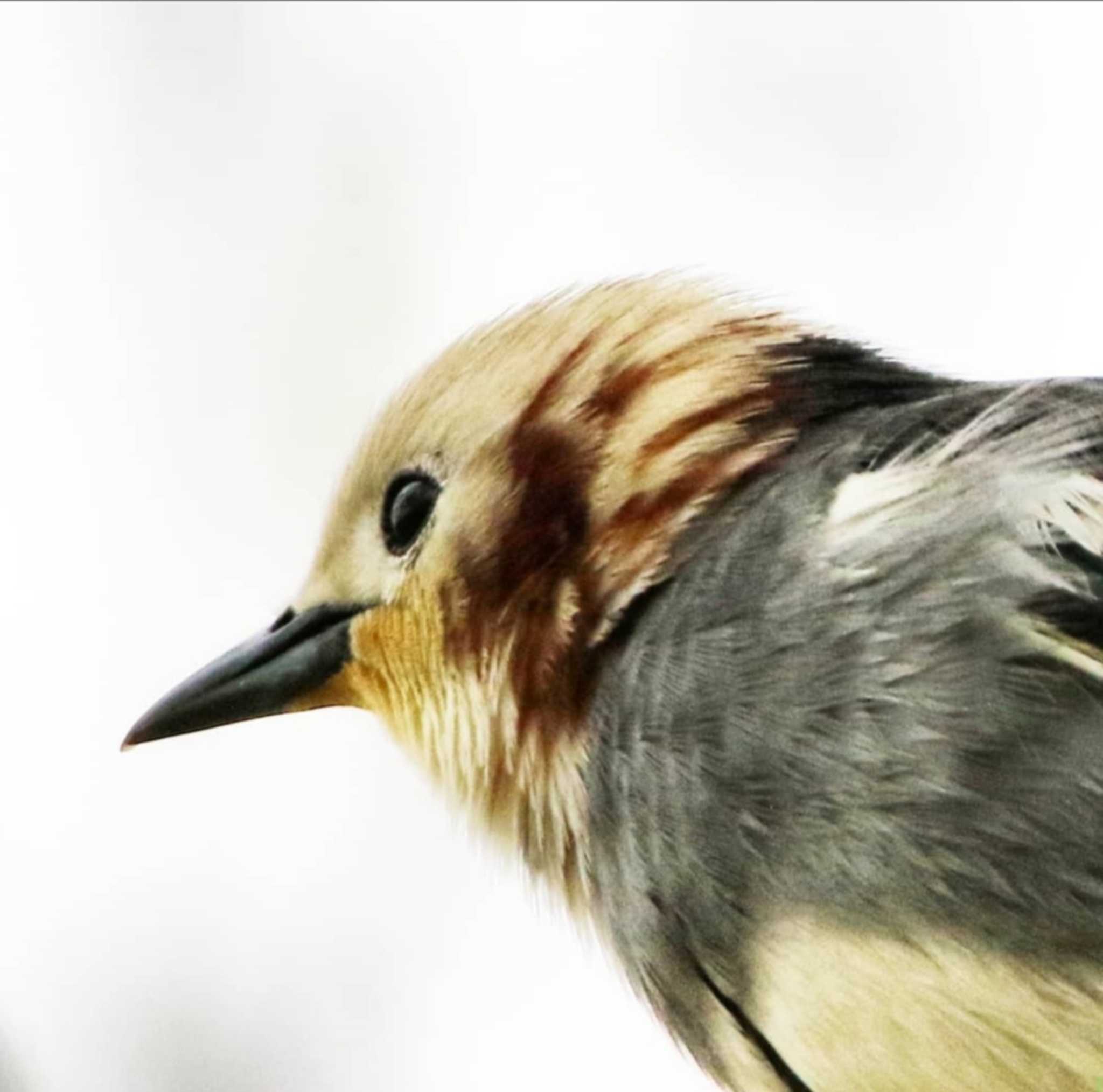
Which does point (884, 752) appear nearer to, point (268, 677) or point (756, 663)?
point (756, 663)

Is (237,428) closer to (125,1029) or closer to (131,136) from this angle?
(131,136)

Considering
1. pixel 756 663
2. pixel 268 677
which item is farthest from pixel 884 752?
pixel 268 677

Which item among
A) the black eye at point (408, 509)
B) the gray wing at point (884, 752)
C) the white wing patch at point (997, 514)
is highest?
the black eye at point (408, 509)

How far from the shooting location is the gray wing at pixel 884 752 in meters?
0.55

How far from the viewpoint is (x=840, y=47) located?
88 cm

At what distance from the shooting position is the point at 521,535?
70cm

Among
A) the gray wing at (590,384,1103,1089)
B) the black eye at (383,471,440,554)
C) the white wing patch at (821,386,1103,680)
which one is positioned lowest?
the gray wing at (590,384,1103,1089)

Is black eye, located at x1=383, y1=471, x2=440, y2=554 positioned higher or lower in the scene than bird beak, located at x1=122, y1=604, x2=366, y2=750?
higher

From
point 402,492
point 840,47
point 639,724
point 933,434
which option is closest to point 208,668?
point 402,492

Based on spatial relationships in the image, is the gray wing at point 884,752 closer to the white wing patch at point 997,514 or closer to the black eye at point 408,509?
the white wing patch at point 997,514

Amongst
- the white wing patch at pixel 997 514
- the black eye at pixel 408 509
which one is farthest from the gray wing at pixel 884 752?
the black eye at pixel 408 509

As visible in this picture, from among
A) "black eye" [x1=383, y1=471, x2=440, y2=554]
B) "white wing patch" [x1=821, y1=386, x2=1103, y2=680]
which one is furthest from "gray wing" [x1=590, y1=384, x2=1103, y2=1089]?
"black eye" [x1=383, y1=471, x2=440, y2=554]

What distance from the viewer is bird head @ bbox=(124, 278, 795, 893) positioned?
0.67 meters

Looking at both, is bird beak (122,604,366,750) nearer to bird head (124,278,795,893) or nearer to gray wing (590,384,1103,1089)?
bird head (124,278,795,893)
